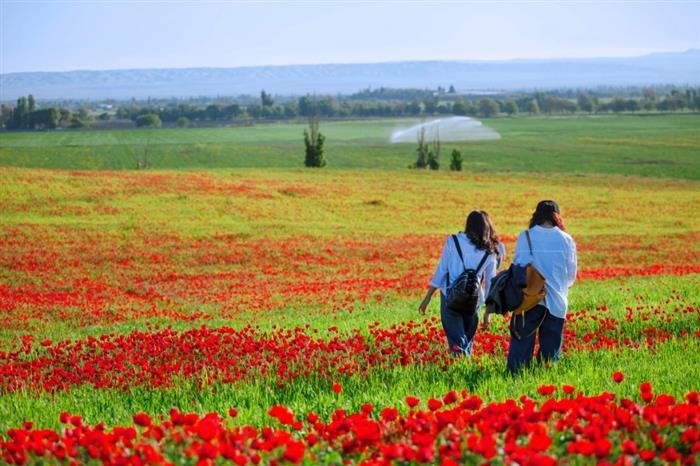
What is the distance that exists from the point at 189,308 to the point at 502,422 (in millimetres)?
17063

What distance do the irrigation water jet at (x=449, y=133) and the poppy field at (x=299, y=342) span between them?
349ft

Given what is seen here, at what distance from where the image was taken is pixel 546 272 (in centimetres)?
984

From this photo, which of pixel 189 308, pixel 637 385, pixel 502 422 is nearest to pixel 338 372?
pixel 637 385

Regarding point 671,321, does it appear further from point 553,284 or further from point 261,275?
point 261,275

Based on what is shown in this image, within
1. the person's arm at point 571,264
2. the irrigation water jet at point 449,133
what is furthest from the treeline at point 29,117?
the person's arm at point 571,264

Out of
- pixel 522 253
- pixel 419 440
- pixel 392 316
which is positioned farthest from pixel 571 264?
pixel 392 316

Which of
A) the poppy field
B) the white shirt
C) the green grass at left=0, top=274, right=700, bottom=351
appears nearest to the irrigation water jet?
the poppy field

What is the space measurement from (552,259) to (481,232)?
107 cm

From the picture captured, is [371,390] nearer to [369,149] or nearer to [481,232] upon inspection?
[481,232]

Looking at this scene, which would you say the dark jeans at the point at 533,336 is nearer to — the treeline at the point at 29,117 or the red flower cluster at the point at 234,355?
the red flower cluster at the point at 234,355

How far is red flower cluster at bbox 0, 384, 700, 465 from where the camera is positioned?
16.9 feet

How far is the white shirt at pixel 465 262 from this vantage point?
10.7 metres

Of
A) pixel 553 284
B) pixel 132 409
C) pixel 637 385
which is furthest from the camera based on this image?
pixel 553 284

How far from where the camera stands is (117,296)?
79.3 ft
